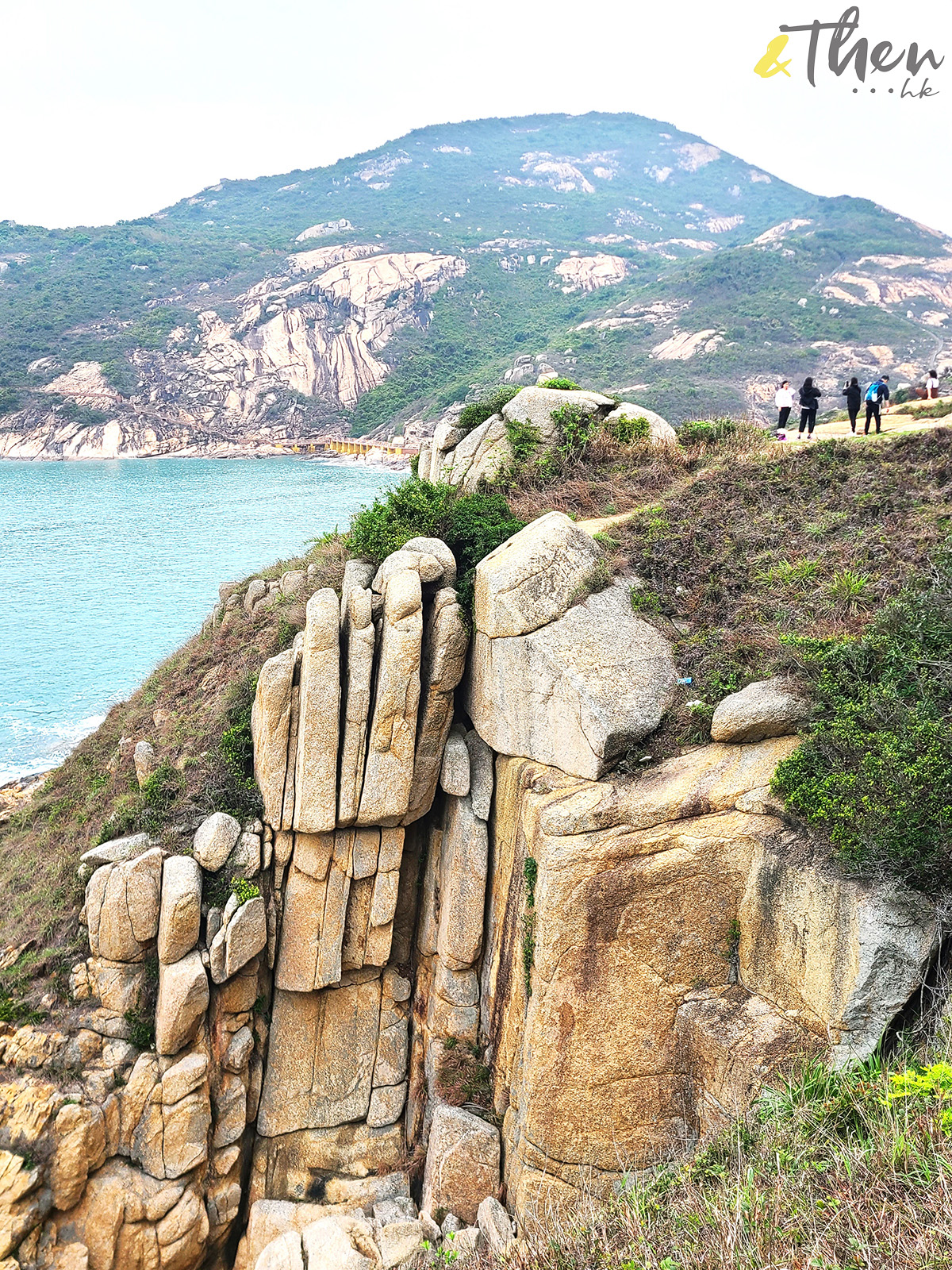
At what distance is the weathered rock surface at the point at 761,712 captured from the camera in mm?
10016

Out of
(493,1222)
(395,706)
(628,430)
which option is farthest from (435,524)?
(493,1222)

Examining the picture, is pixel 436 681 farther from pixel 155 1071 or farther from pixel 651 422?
pixel 651 422

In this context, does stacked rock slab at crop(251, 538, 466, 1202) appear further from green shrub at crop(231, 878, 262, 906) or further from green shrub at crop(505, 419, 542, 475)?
green shrub at crop(505, 419, 542, 475)

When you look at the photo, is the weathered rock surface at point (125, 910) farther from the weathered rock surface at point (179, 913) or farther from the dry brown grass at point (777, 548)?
the dry brown grass at point (777, 548)

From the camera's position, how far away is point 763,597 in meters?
12.1

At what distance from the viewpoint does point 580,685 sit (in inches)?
450

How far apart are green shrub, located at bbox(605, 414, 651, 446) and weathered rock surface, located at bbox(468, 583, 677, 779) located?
5.52 meters

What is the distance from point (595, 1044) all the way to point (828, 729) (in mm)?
4959

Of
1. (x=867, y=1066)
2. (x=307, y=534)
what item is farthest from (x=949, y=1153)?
(x=307, y=534)

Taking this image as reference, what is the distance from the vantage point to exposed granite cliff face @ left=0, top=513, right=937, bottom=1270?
388 inches

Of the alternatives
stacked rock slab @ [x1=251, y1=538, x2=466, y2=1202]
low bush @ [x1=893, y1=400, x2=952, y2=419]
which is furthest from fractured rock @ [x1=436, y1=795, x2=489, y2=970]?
low bush @ [x1=893, y1=400, x2=952, y2=419]

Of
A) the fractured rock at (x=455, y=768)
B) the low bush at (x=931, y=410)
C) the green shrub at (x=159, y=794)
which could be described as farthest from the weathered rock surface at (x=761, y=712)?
the low bush at (x=931, y=410)

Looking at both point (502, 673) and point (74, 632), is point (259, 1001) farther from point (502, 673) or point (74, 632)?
point (74, 632)

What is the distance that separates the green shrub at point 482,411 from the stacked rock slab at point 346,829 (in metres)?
5.79
